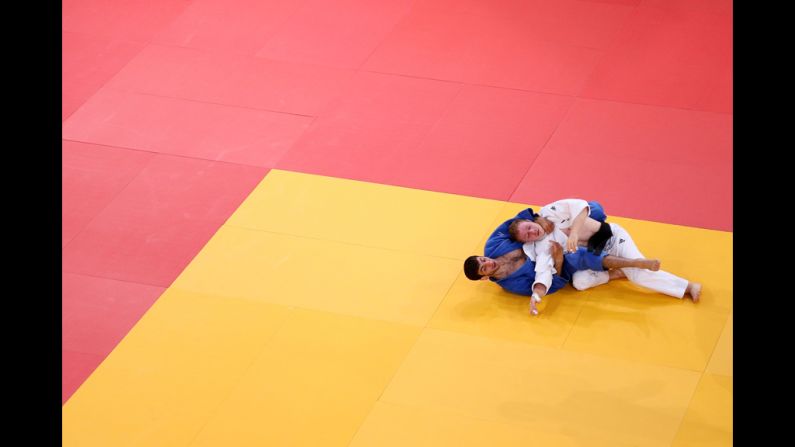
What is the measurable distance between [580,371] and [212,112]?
5.95m

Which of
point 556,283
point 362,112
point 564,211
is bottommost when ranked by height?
point 362,112

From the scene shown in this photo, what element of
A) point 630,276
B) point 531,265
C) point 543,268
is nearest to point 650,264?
point 630,276

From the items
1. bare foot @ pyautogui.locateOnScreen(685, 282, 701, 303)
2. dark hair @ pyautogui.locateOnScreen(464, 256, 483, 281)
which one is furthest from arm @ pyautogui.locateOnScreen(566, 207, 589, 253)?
bare foot @ pyautogui.locateOnScreen(685, 282, 701, 303)

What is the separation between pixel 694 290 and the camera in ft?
30.9

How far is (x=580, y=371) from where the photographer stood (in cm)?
880

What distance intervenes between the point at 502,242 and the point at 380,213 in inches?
67.8

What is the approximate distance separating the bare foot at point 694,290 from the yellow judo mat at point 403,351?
0.07 meters

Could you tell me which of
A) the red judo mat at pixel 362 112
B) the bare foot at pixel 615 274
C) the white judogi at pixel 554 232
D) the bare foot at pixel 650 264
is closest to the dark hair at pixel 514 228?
the white judogi at pixel 554 232

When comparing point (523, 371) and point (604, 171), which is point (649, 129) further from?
point (523, 371)

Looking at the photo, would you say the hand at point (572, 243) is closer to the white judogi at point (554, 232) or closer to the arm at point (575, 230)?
the arm at point (575, 230)

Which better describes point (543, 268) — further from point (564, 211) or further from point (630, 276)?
point (630, 276)
